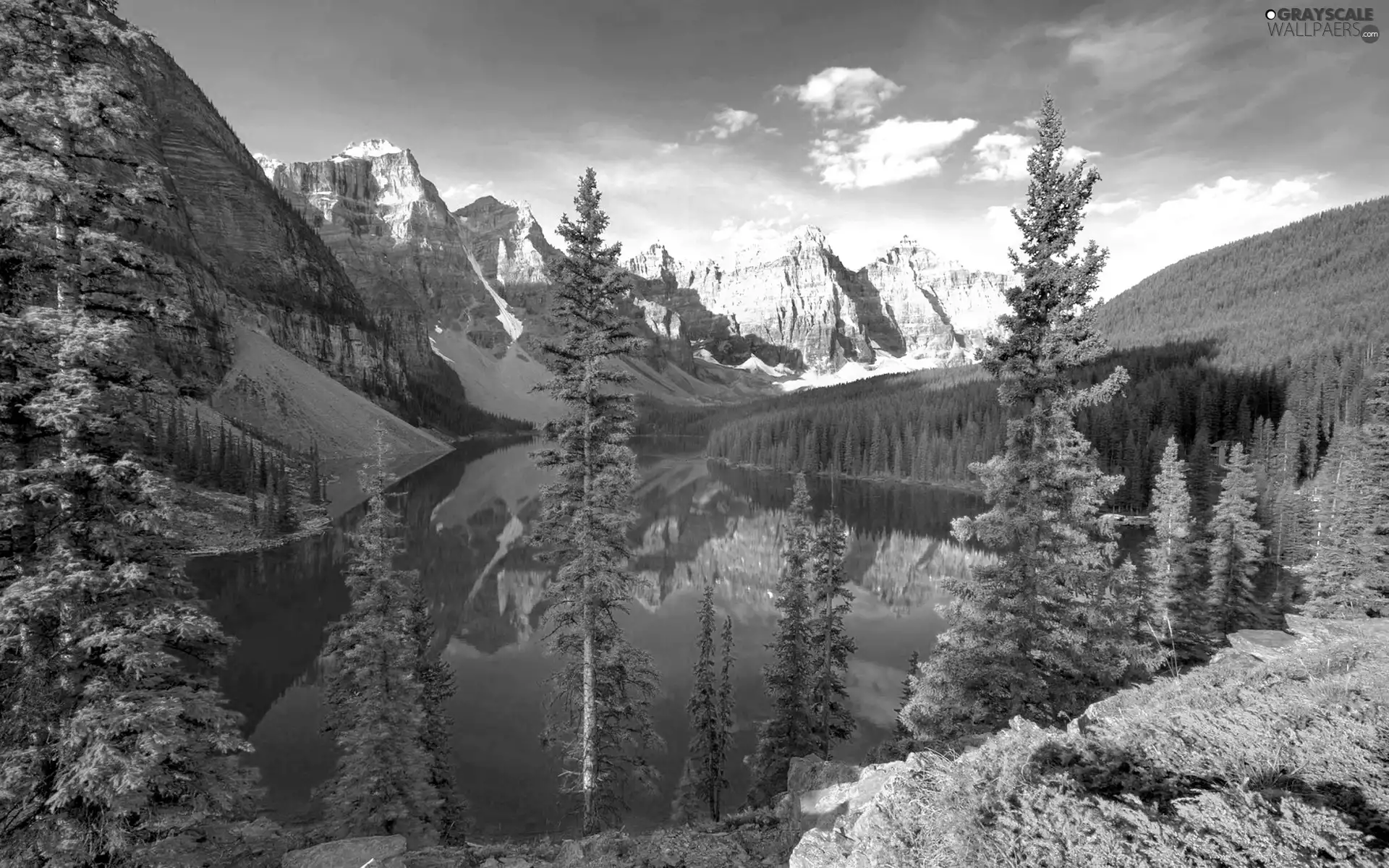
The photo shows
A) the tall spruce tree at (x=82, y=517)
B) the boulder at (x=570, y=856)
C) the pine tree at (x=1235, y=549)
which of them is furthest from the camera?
the pine tree at (x=1235, y=549)

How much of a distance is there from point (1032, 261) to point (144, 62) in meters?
16.6

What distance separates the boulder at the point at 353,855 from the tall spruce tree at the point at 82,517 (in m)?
1.37

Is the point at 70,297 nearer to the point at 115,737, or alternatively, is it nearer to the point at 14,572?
the point at 14,572

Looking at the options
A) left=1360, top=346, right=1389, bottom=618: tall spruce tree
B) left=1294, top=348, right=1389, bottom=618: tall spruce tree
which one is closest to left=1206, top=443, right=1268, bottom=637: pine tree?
left=1294, top=348, right=1389, bottom=618: tall spruce tree

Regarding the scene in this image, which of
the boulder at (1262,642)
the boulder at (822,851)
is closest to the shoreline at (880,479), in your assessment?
the boulder at (1262,642)

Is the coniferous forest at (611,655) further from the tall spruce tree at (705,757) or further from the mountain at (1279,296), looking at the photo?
the mountain at (1279,296)

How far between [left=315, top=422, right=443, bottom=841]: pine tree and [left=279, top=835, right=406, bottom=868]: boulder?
6.22 m

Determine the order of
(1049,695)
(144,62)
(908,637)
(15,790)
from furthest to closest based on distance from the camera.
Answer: (908,637) < (1049,695) < (144,62) < (15,790)

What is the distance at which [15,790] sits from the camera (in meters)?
5.92

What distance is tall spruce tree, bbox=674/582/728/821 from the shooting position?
1995 centimetres

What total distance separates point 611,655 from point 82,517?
34.7 feet

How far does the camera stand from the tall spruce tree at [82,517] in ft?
20.1

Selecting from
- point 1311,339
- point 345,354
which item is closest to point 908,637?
point 1311,339

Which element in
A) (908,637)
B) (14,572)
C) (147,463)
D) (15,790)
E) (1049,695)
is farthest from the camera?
(908,637)
